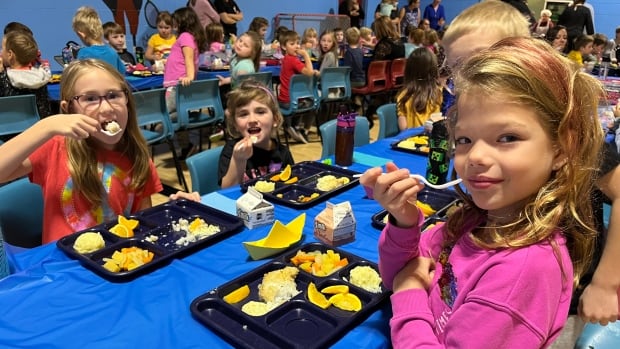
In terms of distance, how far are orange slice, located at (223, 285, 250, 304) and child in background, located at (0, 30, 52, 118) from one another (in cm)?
318

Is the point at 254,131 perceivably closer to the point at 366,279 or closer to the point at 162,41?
the point at 366,279

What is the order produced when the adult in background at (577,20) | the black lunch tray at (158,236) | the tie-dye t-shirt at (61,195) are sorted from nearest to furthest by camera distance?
the black lunch tray at (158,236) → the tie-dye t-shirt at (61,195) → the adult in background at (577,20)

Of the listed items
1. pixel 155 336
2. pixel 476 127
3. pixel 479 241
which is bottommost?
pixel 155 336

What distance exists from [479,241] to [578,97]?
310 millimetres

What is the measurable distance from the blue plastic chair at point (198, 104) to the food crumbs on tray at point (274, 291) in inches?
119

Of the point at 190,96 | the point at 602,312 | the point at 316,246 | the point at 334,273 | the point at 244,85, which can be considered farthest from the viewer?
the point at 190,96

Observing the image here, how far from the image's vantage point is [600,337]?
1.02 metres

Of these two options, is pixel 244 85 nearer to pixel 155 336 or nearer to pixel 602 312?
pixel 155 336

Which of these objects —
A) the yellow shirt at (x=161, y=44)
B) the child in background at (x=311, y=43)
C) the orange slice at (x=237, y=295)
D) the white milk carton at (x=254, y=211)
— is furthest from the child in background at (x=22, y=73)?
the child in background at (x=311, y=43)

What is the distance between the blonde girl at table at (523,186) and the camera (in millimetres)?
767

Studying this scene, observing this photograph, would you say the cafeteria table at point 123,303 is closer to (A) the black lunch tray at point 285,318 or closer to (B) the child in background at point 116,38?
(A) the black lunch tray at point 285,318

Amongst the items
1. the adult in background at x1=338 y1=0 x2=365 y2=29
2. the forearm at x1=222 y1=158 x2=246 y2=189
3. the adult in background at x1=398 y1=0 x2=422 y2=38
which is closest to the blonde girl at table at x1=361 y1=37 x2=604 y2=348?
the forearm at x1=222 y1=158 x2=246 y2=189

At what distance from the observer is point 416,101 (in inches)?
125

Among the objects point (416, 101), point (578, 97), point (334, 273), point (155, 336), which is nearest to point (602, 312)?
point (578, 97)
